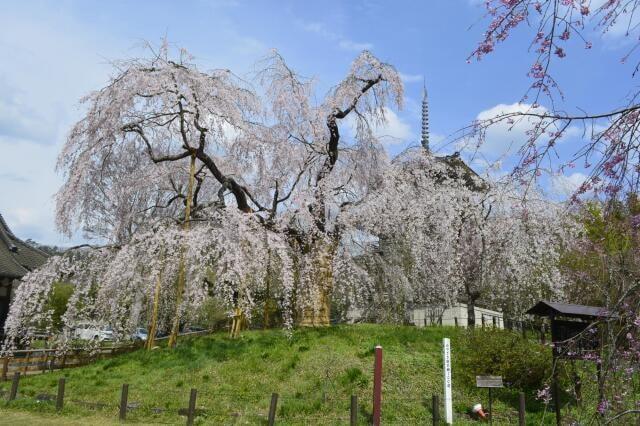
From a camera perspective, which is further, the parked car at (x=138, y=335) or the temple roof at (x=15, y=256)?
the parked car at (x=138, y=335)

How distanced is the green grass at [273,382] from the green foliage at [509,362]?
341 mm

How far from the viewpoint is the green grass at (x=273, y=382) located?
35.1 feet

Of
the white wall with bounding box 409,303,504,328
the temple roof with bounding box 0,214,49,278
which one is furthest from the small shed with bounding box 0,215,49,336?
the white wall with bounding box 409,303,504,328

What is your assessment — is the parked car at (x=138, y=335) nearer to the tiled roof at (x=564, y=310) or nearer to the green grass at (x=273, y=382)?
the green grass at (x=273, y=382)

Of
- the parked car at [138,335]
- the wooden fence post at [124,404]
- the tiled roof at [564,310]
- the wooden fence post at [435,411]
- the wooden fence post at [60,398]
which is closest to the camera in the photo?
the wooden fence post at [435,411]

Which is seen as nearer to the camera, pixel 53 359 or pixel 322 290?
pixel 53 359

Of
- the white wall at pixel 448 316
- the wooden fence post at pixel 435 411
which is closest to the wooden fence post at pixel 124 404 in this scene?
the wooden fence post at pixel 435 411

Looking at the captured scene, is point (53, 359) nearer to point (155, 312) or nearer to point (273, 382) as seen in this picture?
point (155, 312)

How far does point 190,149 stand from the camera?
16188mm

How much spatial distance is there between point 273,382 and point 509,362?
5.50 metres

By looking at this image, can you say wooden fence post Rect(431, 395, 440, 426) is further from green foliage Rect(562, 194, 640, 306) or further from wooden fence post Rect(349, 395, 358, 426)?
green foliage Rect(562, 194, 640, 306)

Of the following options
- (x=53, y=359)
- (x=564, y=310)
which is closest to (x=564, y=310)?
(x=564, y=310)

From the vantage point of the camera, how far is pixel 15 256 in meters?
22.9

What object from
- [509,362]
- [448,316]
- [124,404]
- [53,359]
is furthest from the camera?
[448,316]
